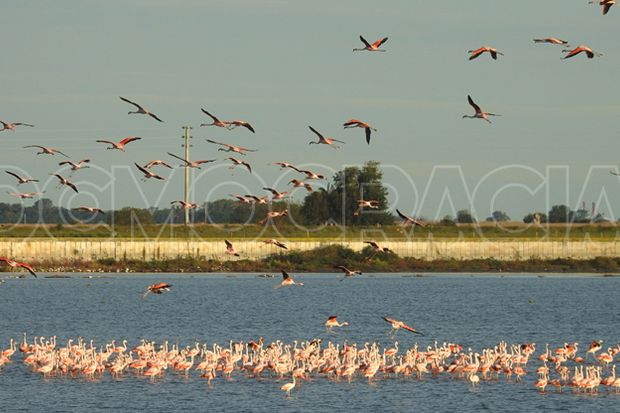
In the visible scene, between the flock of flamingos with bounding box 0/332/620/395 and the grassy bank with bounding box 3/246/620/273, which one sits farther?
the grassy bank with bounding box 3/246/620/273

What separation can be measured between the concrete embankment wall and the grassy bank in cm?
53

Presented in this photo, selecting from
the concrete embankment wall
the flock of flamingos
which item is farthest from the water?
the concrete embankment wall

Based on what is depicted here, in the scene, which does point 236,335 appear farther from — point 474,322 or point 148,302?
point 148,302

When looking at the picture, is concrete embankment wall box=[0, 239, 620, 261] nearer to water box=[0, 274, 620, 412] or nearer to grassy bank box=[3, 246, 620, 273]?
grassy bank box=[3, 246, 620, 273]

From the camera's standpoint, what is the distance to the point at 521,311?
262 feet

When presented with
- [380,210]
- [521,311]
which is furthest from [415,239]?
[521,311]

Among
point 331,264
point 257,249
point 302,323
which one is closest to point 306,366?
point 302,323

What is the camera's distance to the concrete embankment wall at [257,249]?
104688mm

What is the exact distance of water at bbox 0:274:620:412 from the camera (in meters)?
38.2

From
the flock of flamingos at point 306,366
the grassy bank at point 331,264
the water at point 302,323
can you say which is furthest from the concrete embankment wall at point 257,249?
the flock of flamingos at point 306,366

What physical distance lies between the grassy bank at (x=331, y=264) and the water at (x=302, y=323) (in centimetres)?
143

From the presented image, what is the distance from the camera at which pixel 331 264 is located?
110 metres

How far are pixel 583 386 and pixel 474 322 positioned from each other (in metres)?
30.6

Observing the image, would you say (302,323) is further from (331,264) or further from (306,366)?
(331,264)
